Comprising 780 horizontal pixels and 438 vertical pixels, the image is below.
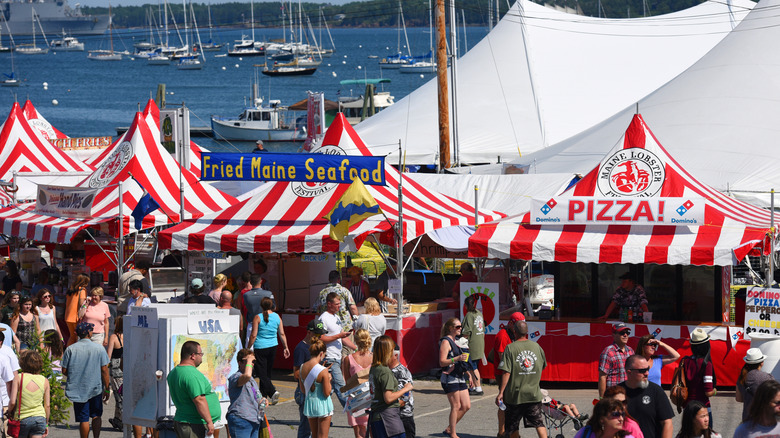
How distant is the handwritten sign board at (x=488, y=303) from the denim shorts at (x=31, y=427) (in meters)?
6.08

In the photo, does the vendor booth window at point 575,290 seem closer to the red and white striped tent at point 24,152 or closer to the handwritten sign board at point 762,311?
the handwritten sign board at point 762,311

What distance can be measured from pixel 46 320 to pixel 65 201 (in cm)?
409

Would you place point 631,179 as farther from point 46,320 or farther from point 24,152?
point 24,152

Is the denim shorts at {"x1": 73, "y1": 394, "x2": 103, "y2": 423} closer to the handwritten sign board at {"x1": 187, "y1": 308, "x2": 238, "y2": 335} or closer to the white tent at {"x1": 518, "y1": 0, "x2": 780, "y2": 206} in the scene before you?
the handwritten sign board at {"x1": 187, "y1": 308, "x2": 238, "y2": 335}

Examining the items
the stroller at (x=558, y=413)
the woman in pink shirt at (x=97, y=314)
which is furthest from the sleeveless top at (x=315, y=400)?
the woman in pink shirt at (x=97, y=314)

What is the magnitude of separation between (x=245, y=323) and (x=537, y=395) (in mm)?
5156

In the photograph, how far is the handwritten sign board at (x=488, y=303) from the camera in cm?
1398

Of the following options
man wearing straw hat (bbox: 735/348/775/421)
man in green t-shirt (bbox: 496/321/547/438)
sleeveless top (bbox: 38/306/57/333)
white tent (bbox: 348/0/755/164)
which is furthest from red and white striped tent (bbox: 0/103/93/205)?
man wearing straw hat (bbox: 735/348/775/421)

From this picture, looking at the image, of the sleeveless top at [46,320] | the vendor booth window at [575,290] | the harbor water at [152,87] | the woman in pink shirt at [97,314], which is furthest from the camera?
the harbor water at [152,87]

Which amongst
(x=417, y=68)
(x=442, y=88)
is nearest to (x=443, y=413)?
(x=442, y=88)

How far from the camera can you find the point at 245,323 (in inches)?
552

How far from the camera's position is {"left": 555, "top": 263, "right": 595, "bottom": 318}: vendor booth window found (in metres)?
14.7

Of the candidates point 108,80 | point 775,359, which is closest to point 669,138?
point 775,359

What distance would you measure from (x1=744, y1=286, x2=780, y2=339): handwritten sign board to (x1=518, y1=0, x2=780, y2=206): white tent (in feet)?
17.7
